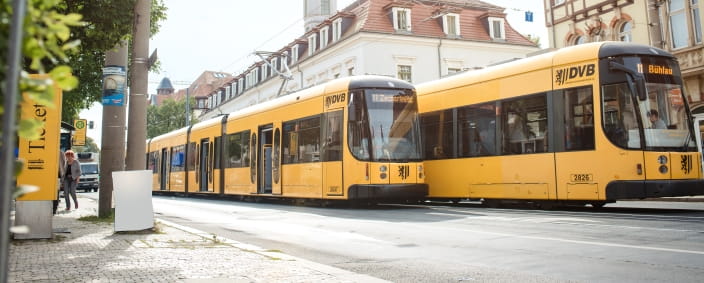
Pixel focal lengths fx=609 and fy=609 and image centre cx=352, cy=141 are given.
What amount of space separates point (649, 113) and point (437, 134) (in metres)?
5.60

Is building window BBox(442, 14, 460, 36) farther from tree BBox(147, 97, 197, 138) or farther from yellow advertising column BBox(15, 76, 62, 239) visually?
tree BBox(147, 97, 197, 138)

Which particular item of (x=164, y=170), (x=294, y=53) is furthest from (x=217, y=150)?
(x=294, y=53)

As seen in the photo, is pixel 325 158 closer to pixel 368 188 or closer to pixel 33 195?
pixel 368 188

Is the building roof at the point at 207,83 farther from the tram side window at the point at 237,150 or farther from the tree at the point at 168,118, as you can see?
the tram side window at the point at 237,150

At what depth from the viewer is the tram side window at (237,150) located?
20.1m

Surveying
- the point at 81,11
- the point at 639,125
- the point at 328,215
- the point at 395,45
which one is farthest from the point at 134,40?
the point at 395,45

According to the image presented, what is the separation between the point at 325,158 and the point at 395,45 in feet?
83.1

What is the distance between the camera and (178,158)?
27.6 m

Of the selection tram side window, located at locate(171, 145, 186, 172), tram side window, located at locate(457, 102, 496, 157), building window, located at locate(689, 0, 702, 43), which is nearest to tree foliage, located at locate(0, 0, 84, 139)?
tram side window, located at locate(457, 102, 496, 157)

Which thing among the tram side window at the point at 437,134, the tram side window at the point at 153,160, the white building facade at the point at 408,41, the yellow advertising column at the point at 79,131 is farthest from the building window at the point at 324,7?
the tram side window at the point at 437,134

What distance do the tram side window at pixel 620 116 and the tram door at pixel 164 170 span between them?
74.2ft

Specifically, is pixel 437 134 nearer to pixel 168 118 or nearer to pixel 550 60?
pixel 550 60

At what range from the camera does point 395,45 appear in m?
39.5

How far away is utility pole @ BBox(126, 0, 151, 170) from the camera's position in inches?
430
